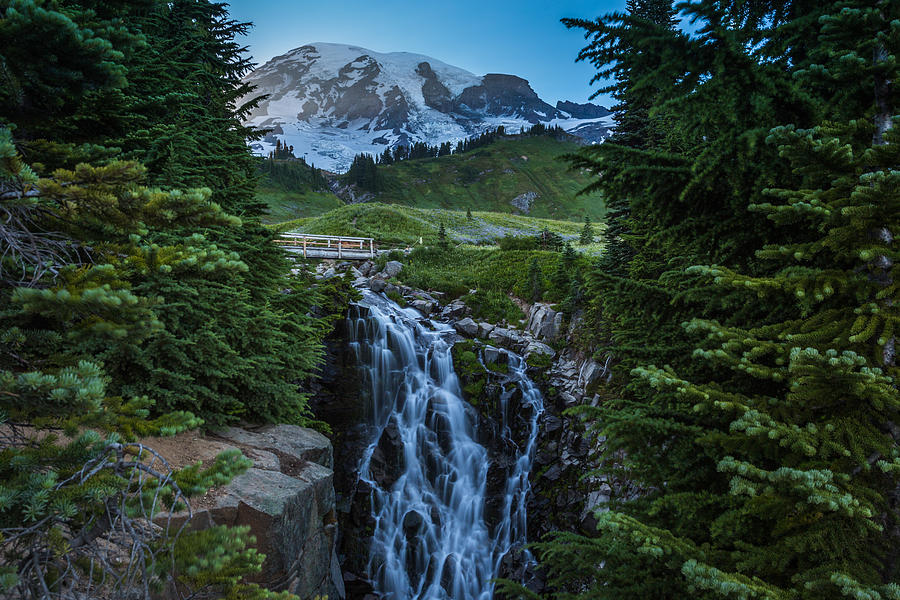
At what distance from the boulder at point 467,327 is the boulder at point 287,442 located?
11270mm

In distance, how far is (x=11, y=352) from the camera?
317 centimetres

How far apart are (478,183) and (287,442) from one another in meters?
133

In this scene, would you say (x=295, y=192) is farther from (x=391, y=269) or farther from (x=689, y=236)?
(x=689, y=236)

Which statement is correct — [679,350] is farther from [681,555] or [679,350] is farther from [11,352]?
[11,352]

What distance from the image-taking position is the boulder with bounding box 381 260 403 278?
2643 centimetres

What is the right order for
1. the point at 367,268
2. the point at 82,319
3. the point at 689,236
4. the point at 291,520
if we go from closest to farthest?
the point at 82,319
the point at 689,236
the point at 291,520
the point at 367,268

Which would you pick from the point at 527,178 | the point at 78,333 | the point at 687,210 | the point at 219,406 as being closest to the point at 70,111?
the point at 78,333

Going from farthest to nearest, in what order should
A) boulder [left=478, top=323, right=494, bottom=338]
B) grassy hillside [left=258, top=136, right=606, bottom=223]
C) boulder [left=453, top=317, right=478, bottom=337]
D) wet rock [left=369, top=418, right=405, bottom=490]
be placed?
grassy hillside [left=258, top=136, right=606, bottom=223], boulder [left=453, top=317, right=478, bottom=337], boulder [left=478, top=323, right=494, bottom=338], wet rock [left=369, top=418, right=405, bottom=490]

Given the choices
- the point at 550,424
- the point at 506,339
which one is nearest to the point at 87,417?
the point at 550,424

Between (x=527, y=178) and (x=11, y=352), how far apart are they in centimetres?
14170

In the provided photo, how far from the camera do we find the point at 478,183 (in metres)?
134

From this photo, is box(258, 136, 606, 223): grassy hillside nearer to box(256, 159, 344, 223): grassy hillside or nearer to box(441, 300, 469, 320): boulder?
box(256, 159, 344, 223): grassy hillside

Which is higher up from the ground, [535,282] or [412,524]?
[535,282]

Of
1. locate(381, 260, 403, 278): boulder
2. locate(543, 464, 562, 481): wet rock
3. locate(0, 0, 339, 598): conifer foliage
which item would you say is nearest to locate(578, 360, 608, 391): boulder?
locate(543, 464, 562, 481): wet rock
